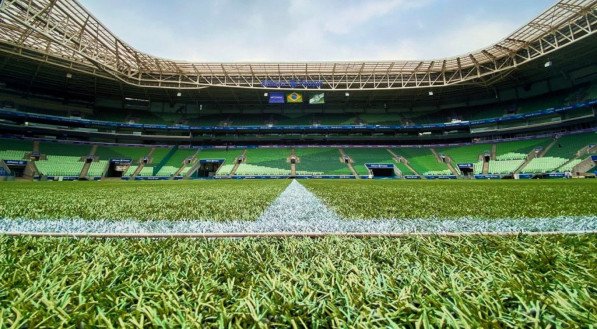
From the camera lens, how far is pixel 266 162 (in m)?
43.0

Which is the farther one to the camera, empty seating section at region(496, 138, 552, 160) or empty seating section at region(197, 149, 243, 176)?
empty seating section at region(197, 149, 243, 176)

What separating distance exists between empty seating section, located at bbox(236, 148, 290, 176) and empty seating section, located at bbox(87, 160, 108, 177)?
1852cm

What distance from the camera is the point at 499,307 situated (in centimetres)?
97

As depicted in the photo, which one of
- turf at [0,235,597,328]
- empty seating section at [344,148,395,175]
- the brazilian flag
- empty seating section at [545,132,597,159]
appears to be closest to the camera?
turf at [0,235,597,328]

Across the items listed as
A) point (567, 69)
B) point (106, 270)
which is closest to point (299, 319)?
point (106, 270)

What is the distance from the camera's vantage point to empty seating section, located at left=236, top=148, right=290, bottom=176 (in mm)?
40406

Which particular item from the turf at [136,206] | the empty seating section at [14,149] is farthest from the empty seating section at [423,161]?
the empty seating section at [14,149]

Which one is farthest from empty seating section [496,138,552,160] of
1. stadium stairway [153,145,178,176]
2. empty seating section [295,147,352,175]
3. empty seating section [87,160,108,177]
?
empty seating section [87,160,108,177]

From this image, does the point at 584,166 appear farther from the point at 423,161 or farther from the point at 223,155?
the point at 223,155

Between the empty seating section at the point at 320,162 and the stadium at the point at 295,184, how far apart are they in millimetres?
428

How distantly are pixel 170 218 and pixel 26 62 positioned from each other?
4464 cm

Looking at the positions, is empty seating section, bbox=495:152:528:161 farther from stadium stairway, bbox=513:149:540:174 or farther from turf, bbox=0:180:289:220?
turf, bbox=0:180:289:220

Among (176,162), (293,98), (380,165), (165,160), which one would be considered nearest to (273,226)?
(380,165)

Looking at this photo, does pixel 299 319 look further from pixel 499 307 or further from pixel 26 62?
pixel 26 62
